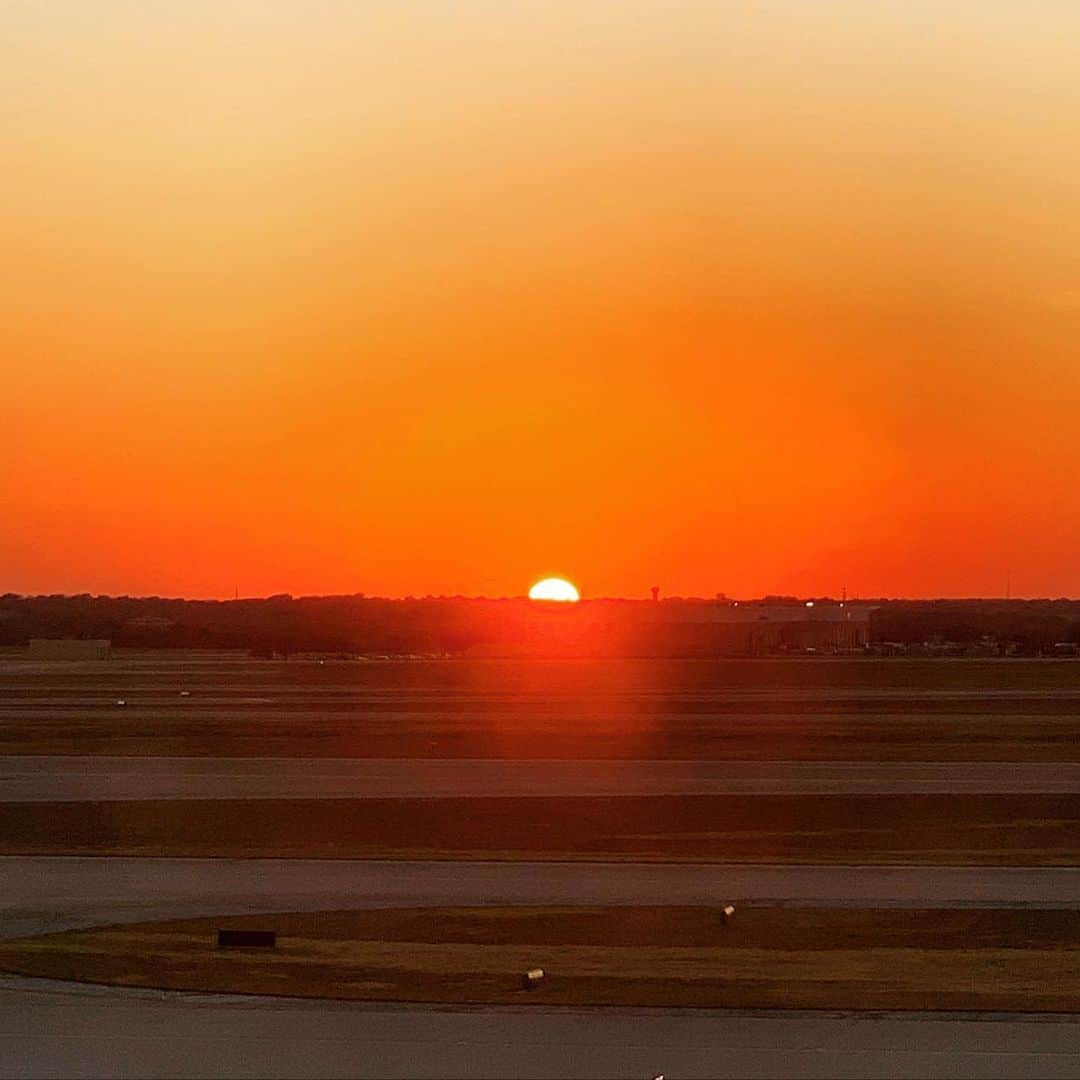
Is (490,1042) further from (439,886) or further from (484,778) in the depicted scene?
(484,778)

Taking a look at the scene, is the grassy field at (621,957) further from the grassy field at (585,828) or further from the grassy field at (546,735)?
the grassy field at (546,735)

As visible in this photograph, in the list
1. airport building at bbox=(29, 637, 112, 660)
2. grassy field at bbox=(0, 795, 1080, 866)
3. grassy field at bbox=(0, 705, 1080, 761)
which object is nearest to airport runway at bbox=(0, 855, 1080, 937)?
grassy field at bbox=(0, 795, 1080, 866)

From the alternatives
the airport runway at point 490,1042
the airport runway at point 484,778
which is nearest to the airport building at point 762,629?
the airport runway at point 484,778

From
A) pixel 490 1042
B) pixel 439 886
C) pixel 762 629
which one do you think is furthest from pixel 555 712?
pixel 762 629

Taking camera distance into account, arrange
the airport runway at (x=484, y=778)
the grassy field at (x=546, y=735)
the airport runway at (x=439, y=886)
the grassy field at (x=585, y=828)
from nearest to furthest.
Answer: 1. the airport runway at (x=439, y=886)
2. the grassy field at (x=585, y=828)
3. the airport runway at (x=484, y=778)
4. the grassy field at (x=546, y=735)

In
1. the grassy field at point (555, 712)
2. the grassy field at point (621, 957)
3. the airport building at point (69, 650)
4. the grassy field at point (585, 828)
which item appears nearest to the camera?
the grassy field at point (621, 957)
